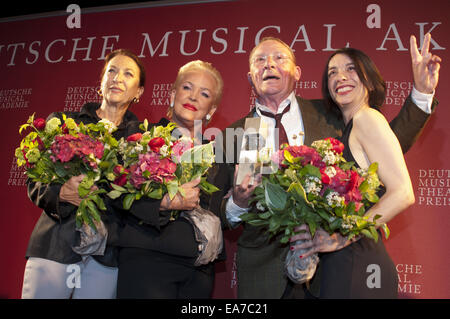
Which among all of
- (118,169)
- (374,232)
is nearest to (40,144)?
(118,169)

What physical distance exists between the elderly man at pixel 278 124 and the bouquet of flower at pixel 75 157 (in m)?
0.65

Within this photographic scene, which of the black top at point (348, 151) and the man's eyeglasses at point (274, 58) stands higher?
the man's eyeglasses at point (274, 58)

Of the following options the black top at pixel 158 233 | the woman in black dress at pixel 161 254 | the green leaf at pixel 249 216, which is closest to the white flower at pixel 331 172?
the green leaf at pixel 249 216

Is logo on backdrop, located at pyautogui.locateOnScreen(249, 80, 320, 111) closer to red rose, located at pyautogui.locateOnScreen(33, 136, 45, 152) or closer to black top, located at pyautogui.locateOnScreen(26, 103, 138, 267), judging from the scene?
black top, located at pyautogui.locateOnScreen(26, 103, 138, 267)

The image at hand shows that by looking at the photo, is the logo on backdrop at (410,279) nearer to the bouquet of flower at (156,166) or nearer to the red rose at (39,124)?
the bouquet of flower at (156,166)

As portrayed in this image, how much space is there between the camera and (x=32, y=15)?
4.52 m

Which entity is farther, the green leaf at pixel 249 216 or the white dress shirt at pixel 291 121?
the white dress shirt at pixel 291 121

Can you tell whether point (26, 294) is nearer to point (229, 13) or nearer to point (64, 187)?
point (64, 187)

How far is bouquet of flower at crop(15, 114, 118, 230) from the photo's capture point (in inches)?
80.1

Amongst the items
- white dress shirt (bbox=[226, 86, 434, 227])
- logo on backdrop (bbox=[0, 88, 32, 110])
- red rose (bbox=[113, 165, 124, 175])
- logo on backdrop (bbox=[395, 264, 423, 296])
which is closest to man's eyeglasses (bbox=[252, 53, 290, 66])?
white dress shirt (bbox=[226, 86, 434, 227])

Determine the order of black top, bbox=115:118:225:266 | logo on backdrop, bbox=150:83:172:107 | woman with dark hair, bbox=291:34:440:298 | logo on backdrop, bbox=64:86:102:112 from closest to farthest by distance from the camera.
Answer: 1. woman with dark hair, bbox=291:34:440:298
2. black top, bbox=115:118:225:266
3. logo on backdrop, bbox=150:83:172:107
4. logo on backdrop, bbox=64:86:102:112

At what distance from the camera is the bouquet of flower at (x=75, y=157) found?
6.68 feet

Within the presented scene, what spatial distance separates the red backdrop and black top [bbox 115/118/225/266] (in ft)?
3.90

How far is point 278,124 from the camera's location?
8.40 ft
